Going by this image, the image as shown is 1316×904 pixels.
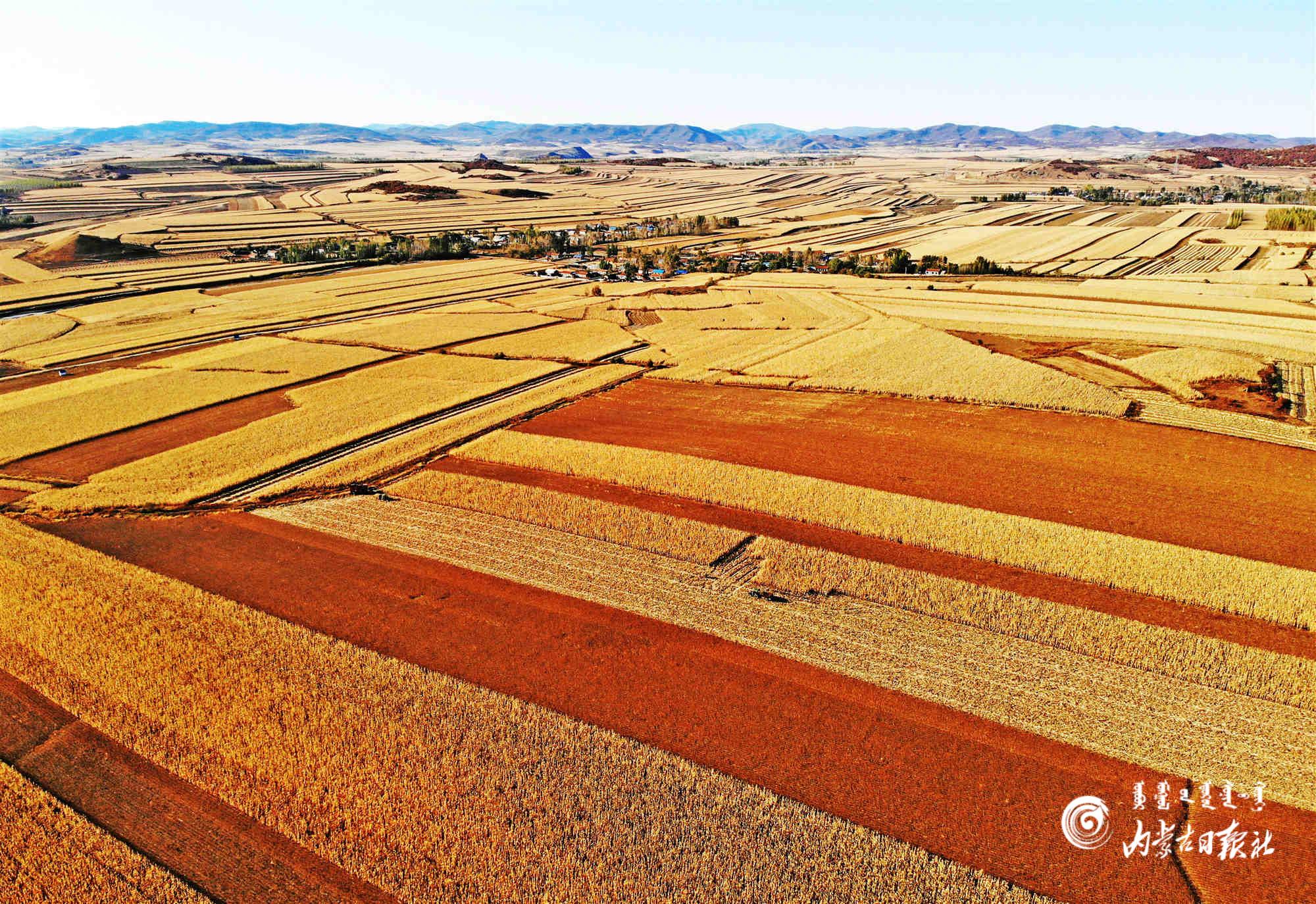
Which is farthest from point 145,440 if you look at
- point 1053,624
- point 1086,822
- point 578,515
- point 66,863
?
point 1086,822

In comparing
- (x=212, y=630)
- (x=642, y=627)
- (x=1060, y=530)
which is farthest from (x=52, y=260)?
(x=1060, y=530)

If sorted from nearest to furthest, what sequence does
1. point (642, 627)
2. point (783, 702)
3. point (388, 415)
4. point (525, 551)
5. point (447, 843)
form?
point (447, 843) → point (783, 702) → point (642, 627) → point (525, 551) → point (388, 415)

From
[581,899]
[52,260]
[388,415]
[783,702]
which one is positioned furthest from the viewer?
[52,260]

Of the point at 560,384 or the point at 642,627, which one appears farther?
the point at 560,384

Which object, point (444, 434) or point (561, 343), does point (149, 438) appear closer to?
point (444, 434)

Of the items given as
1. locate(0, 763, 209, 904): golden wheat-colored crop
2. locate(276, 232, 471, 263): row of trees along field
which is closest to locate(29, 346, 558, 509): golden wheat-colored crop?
locate(0, 763, 209, 904): golden wheat-colored crop

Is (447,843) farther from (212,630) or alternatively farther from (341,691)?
(212,630)
